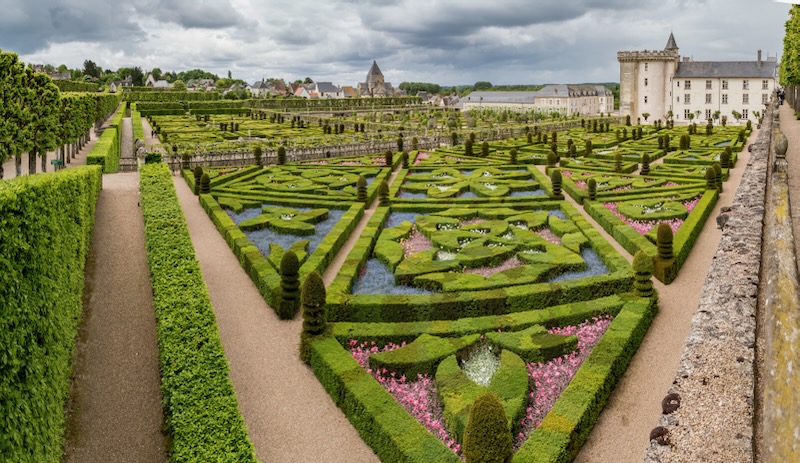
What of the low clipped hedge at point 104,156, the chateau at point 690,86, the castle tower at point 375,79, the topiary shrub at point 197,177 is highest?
the castle tower at point 375,79

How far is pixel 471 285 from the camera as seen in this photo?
13508mm

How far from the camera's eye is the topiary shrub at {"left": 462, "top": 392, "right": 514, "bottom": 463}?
742 cm

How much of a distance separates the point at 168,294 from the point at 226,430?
5.05 metres

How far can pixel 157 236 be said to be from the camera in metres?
15.4

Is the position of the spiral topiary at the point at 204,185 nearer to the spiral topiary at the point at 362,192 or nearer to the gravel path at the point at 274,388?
the spiral topiary at the point at 362,192

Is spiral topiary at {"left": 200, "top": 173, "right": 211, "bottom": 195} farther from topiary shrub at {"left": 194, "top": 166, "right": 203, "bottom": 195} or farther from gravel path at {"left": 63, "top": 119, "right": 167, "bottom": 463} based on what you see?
gravel path at {"left": 63, "top": 119, "right": 167, "bottom": 463}

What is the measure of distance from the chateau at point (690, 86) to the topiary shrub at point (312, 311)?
249 ft

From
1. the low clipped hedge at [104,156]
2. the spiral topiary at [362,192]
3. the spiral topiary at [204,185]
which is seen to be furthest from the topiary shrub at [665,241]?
the low clipped hedge at [104,156]

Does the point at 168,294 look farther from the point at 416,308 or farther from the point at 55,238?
the point at 416,308

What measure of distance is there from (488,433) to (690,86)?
84.7m

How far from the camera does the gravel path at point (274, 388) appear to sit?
29.2 feet

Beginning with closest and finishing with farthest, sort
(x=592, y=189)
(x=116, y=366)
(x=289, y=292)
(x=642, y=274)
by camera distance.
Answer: (x=116, y=366) → (x=642, y=274) → (x=289, y=292) → (x=592, y=189)

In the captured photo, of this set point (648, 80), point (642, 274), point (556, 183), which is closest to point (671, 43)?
point (648, 80)

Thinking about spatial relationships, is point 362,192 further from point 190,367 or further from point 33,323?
point 33,323
